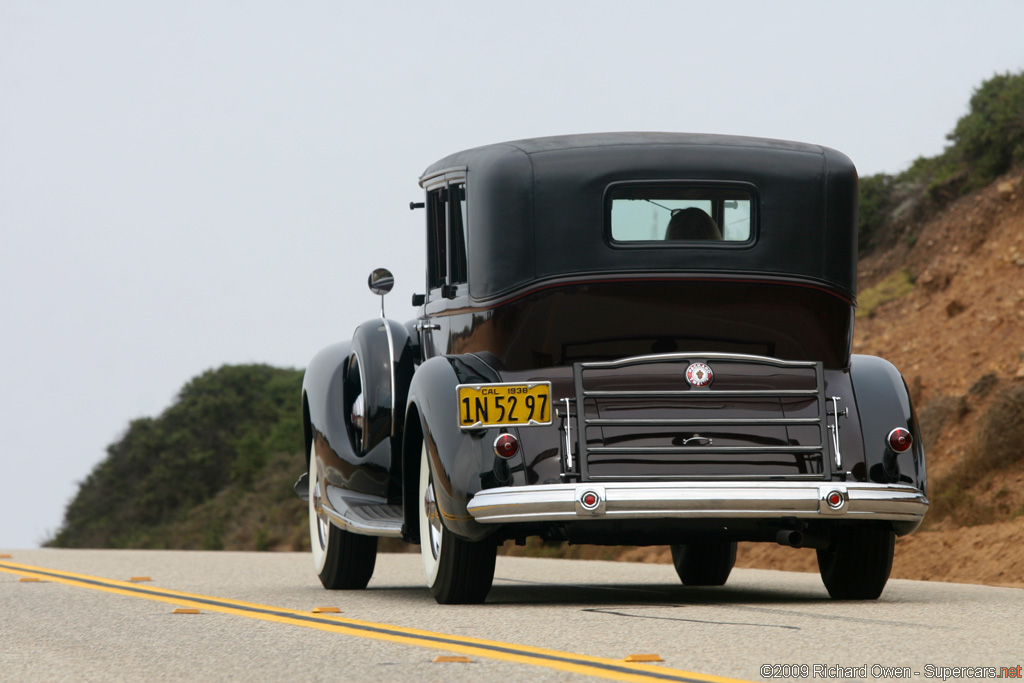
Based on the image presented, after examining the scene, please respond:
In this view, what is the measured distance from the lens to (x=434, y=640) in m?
6.80

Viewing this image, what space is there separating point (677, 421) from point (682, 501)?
570mm

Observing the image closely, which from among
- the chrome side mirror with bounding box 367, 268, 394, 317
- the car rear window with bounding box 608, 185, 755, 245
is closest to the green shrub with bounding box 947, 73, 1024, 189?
the chrome side mirror with bounding box 367, 268, 394, 317

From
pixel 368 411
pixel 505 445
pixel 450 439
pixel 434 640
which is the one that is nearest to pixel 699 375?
pixel 505 445

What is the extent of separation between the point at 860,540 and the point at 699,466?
1335 millimetres

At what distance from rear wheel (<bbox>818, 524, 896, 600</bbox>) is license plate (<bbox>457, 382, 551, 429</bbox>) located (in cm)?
194

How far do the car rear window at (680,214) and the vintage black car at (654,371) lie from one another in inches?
0.5

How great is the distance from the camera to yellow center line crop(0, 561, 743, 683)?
18.2ft

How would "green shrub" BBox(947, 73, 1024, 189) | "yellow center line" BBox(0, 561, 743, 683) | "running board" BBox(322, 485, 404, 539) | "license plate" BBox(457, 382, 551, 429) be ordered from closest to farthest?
"yellow center line" BBox(0, 561, 743, 683) < "license plate" BBox(457, 382, 551, 429) < "running board" BBox(322, 485, 404, 539) < "green shrub" BBox(947, 73, 1024, 189)

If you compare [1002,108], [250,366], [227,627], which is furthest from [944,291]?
[250,366]

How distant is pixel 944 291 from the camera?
79.3 feet

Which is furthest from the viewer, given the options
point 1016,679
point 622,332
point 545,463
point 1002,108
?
A: point 1002,108

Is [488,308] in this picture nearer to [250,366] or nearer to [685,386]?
[685,386]

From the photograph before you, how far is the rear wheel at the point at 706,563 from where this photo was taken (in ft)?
38.1

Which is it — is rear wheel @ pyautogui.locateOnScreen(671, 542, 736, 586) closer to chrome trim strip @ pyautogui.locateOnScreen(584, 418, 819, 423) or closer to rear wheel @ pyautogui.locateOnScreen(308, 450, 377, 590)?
rear wheel @ pyautogui.locateOnScreen(308, 450, 377, 590)
